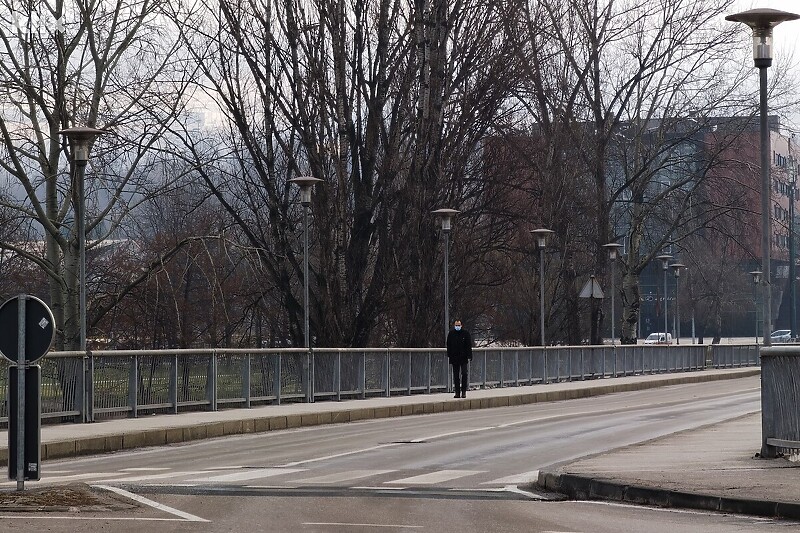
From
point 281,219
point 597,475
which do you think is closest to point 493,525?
point 597,475

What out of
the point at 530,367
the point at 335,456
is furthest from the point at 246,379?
the point at 530,367

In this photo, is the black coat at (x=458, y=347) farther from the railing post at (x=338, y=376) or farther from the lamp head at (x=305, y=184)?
the lamp head at (x=305, y=184)

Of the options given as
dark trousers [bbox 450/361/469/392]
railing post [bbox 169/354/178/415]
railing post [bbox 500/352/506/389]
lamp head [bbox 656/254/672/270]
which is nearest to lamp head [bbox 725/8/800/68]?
railing post [bbox 169/354/178/415]

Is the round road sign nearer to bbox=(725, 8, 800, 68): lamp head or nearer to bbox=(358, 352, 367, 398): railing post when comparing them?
bbox=(725, 8, 800, 68): lamp head

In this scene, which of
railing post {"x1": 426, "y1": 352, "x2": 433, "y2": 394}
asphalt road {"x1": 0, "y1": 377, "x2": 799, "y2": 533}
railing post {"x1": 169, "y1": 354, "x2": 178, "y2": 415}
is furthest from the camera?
railing post {"x1": 426, "y1": 352, "x2": 433, "y2": 394}

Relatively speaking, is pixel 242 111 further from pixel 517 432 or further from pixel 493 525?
pixel 493 525

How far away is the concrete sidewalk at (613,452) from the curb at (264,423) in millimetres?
19

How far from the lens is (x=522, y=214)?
152ft

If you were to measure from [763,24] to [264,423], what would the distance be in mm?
11230

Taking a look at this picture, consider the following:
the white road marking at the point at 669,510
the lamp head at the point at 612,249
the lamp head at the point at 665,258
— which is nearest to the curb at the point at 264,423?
the white road marking at the point at 669,510

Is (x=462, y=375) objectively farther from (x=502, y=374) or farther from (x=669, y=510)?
(x=669, y=510)

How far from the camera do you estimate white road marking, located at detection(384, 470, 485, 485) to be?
1384 cm

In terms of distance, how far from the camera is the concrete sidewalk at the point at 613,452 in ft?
38.8

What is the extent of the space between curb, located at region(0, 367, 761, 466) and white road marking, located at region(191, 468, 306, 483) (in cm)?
356
